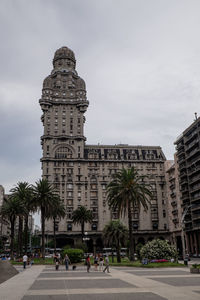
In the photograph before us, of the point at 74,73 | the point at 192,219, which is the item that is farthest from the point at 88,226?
the point at 74,73

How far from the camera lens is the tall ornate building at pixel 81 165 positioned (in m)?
105

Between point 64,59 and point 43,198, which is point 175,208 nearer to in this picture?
point 43,198

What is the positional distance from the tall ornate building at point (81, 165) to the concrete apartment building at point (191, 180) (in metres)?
23.0

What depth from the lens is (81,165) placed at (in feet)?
360

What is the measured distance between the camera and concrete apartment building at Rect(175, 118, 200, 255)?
7806 centimetres

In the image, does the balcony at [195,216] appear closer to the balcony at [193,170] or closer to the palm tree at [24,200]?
the balcony at [193,170]

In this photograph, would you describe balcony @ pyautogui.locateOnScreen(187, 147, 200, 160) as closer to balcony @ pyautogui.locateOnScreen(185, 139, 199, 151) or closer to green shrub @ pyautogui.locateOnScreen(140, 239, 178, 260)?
balcony @ pyautogui.locateOnScreen(185, 139, 199, 151)

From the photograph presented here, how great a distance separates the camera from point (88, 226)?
4065 inches

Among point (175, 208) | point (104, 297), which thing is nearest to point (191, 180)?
point (175, 208)

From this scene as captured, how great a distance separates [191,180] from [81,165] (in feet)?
138

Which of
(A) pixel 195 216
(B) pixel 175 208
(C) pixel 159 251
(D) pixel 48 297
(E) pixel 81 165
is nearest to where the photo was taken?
(D) pixel 48 297

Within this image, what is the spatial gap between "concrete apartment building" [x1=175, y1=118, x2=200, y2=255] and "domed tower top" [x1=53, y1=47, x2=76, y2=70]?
64.2 meters

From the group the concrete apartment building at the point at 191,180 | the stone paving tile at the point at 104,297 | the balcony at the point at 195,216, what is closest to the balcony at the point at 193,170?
the concrete apartment building at the point at 191,180

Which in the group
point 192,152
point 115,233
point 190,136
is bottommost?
point 115,233
